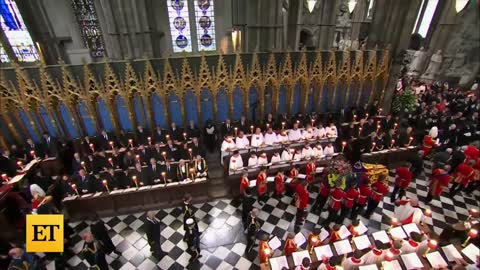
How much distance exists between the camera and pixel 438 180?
8.44 meters

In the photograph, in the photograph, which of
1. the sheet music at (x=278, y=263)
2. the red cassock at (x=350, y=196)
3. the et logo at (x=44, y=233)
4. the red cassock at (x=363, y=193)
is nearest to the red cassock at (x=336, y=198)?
the red cassock at (x=350, y=196)

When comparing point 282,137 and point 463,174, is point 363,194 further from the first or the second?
point 463,174

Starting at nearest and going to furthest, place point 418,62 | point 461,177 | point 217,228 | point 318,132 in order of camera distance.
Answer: point 217,228 < point 461,177 < point 318,132 < point 418,62

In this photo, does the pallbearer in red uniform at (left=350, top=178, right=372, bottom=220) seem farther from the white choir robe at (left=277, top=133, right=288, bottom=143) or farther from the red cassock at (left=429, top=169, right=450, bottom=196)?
the white choir robe at (left=277, top=133, right=288, bottom=143)

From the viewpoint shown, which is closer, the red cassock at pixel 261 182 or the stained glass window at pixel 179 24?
the red cassock at pixel 261 182

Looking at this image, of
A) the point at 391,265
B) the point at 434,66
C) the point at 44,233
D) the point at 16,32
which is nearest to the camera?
the point at 44,233

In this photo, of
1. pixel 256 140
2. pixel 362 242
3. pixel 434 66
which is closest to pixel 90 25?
pixel 256 140

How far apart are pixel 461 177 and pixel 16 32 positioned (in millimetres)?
22532

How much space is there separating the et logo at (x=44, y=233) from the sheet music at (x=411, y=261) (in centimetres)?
713

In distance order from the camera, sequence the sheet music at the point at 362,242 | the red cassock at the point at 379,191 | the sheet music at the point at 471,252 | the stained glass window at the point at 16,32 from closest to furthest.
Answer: the sheet music at the point at 471,252 < the sheet music at the point at 362,242 < the red cassock at the point at 379,191 < the stained glass window at the point at 16,32

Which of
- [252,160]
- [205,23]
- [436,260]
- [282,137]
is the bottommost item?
[436,260]

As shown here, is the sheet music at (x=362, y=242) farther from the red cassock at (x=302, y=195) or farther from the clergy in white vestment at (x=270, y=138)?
the clergy in white vestment at (x=270, y=138)

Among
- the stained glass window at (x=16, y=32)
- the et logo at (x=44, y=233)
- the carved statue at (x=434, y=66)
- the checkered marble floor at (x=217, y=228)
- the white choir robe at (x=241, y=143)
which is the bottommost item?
the checkered marble floor at (x=217, y=228)

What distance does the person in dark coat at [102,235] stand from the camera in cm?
634
